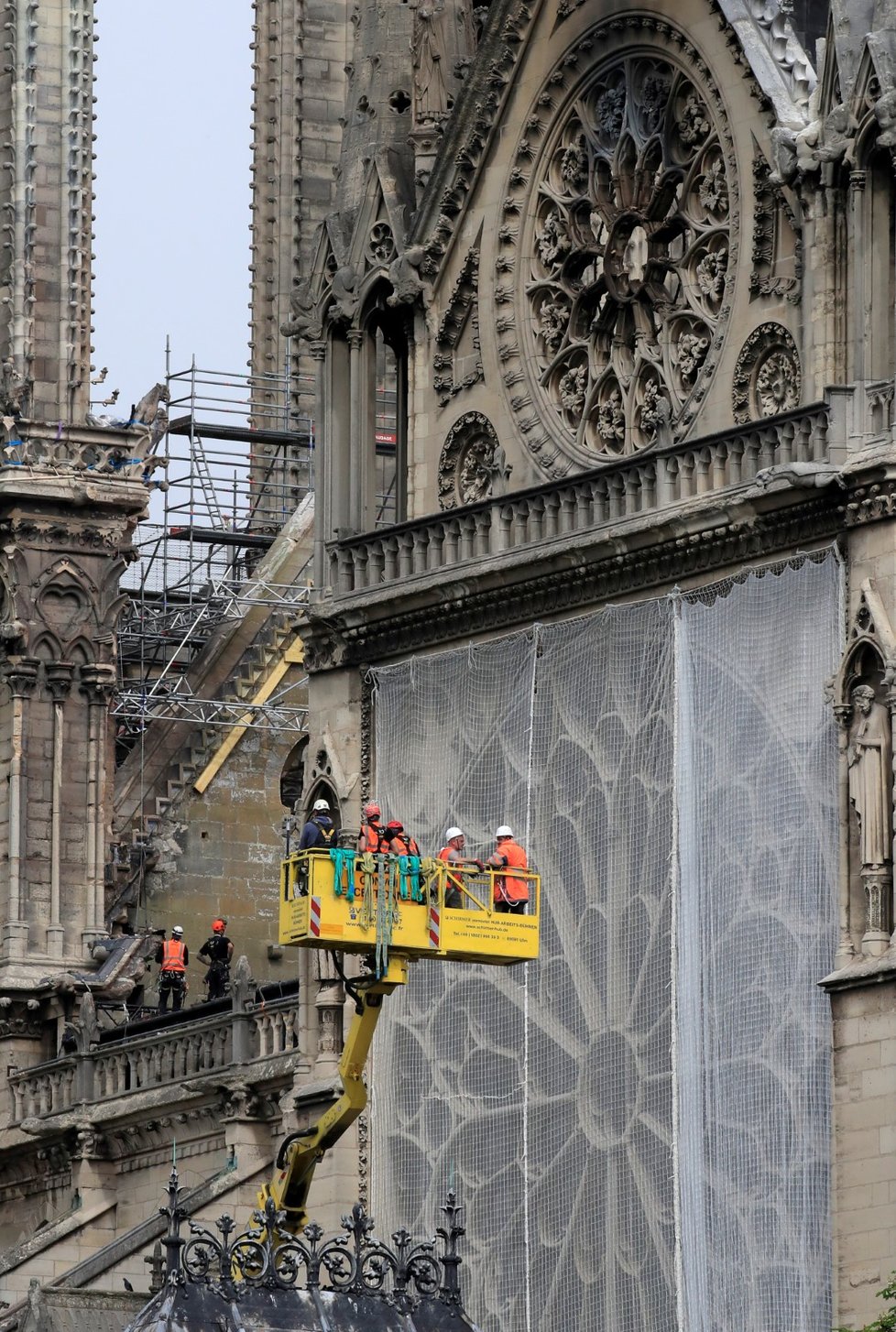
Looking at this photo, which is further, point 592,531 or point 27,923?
point 27,923

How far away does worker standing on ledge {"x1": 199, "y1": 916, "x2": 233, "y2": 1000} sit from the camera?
6931cm

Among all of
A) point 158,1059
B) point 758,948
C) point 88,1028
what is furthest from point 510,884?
point 88,1028

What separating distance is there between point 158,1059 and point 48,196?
45.4 ft

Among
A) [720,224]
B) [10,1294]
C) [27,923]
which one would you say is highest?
[720,224]

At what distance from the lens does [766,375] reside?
54.5 meters

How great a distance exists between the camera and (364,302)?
60.2m

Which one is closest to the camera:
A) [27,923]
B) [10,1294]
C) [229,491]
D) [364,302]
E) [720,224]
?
[720,224]

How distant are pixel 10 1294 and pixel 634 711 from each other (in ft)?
54.0

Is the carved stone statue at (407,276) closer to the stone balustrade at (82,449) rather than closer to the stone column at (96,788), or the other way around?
the stone balustrade at (82,449)

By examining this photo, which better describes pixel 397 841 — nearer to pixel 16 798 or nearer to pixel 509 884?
pixel 509 884

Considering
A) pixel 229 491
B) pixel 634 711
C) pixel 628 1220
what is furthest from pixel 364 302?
pixel 229 491

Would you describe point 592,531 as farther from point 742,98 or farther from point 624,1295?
point 624,1295

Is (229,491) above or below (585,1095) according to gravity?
above

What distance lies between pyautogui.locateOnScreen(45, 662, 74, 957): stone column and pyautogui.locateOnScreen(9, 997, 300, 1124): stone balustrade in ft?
6.71
